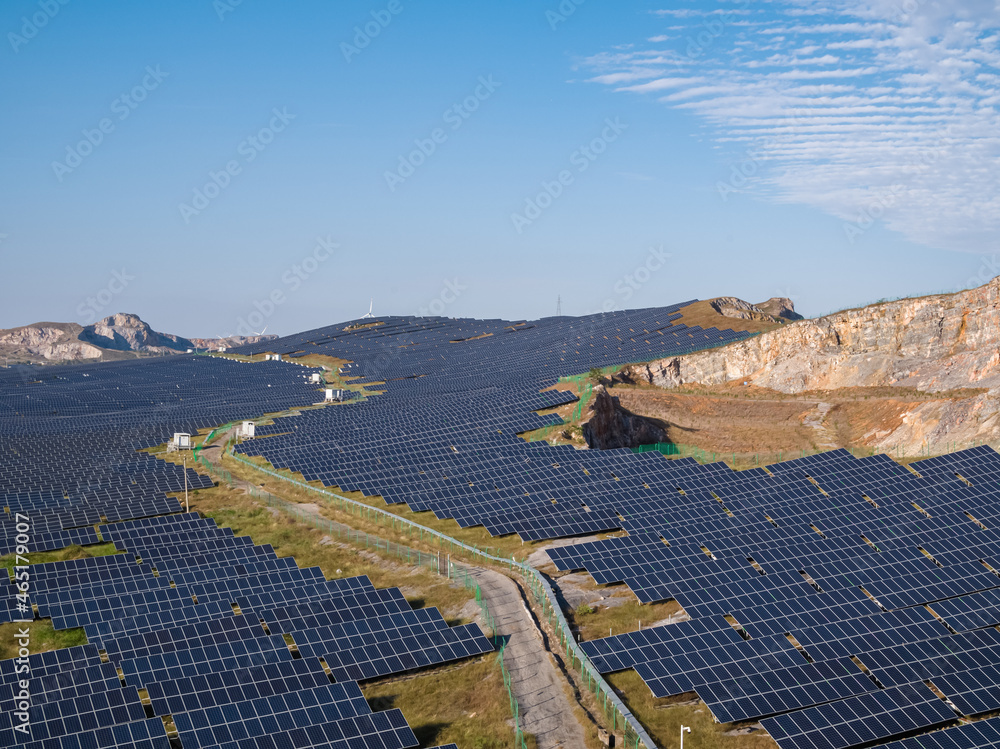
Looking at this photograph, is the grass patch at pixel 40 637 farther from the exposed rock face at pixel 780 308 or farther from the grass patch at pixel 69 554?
the exposed rock face at pixel 780 308

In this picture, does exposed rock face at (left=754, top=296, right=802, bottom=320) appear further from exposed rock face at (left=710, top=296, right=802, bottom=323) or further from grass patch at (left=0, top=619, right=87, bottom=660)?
grass patch at (left=0, top=619, right=87, bottom=660)

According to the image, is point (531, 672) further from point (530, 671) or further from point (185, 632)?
point (185, 632)

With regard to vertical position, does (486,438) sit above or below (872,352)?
above

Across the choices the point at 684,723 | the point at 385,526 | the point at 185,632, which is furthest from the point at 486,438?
the point at 684,723

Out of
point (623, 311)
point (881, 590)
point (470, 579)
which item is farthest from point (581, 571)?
point (623, 311)

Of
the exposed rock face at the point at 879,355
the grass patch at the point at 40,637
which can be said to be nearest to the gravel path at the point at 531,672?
the grass patch at the point at 40,637

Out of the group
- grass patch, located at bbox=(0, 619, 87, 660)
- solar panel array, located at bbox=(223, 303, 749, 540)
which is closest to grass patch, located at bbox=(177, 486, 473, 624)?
solar panel array, located at bbox=(223, 303, 749, 540)

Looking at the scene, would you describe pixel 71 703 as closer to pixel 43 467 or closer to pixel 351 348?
pixel 43 467
